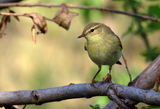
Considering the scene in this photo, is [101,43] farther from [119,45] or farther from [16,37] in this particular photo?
[16,37]

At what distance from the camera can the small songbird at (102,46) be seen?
11.0ft

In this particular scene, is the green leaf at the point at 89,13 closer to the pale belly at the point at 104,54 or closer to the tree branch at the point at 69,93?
the pale belly at the point at 104,54

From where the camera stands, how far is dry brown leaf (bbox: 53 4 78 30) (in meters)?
3.54

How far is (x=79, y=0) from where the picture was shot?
5035mm

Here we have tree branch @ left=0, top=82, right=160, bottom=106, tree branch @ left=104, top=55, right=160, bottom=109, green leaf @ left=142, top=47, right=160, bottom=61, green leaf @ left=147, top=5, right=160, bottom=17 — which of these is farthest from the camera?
green leaf @ left=142, top=47, right=160, bottom=61

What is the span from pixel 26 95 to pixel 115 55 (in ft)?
3.57

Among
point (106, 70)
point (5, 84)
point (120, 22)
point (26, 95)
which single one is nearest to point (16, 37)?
point (5, 84)

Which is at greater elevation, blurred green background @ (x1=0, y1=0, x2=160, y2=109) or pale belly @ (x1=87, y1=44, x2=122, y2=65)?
pale belly @ (x1=87, y1=44, x2=122, y2=65)

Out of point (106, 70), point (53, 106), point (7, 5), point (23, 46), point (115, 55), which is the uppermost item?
point (7, 5)

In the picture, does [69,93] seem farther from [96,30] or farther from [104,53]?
[96,30]

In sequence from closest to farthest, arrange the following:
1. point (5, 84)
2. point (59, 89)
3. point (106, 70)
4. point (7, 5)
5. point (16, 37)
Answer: point (59, 89), point (7, 5), point (106, 70), point (5, 84), point (16, 37)

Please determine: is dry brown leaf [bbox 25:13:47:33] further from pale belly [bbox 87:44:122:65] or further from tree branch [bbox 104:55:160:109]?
tree branch [bbox 104:55:160:109]

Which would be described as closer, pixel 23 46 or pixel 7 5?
pixel 7 5

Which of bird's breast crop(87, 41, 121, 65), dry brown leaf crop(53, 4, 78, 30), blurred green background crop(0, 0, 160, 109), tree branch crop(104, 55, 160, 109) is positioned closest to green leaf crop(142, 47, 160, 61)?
bird's breast crop(87, 41, 121, 65)
